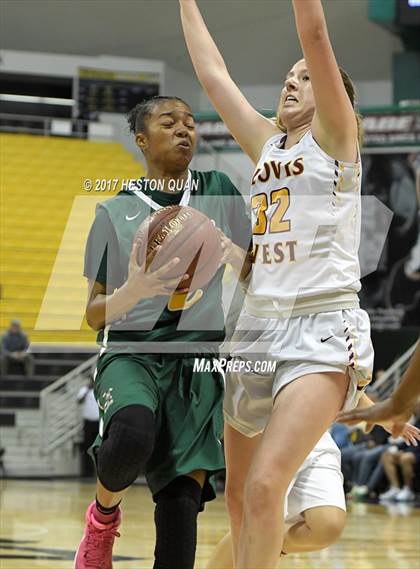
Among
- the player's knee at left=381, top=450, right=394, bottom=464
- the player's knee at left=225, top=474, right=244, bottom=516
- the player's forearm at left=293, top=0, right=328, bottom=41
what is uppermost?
the player's forearm at left=293, top=0, right=328, bottom=41

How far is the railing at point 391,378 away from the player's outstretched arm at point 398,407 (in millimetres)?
11005

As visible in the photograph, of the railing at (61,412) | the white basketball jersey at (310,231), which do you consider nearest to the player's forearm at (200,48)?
the white basketball jersey at (310,231)

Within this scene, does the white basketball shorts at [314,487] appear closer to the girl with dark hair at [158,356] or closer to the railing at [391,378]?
the girl with dark hair at [158,356]

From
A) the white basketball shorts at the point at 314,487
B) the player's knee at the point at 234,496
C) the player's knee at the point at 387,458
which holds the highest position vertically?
the player's knee at the point at 234,496

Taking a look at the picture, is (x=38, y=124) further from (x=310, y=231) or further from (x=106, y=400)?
Result: (x=310, y=231)

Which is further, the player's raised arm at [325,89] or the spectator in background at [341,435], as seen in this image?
the spectator in background at [341,435]

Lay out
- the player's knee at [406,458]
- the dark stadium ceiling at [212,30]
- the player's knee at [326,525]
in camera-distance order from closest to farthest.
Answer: the player's knee at [326,525] < the dark stadium ceiling at [212,30] < the player's knee at [406,458]

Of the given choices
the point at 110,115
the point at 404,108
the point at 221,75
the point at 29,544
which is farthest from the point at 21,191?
the point at 221,75

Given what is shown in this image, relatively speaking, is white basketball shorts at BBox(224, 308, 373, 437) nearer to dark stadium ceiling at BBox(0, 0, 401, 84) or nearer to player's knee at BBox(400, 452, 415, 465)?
dark stadium ceiling at BBox(0, 0, 401, 84)

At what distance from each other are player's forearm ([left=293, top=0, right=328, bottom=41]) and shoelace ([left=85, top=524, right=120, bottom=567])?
6.18 feet

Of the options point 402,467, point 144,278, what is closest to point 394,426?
point 144,278

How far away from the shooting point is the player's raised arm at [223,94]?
388 centimetres

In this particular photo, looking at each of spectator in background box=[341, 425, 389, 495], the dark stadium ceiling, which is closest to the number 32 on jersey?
the dark stadium ceiling

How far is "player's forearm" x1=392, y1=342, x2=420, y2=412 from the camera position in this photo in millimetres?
2775
